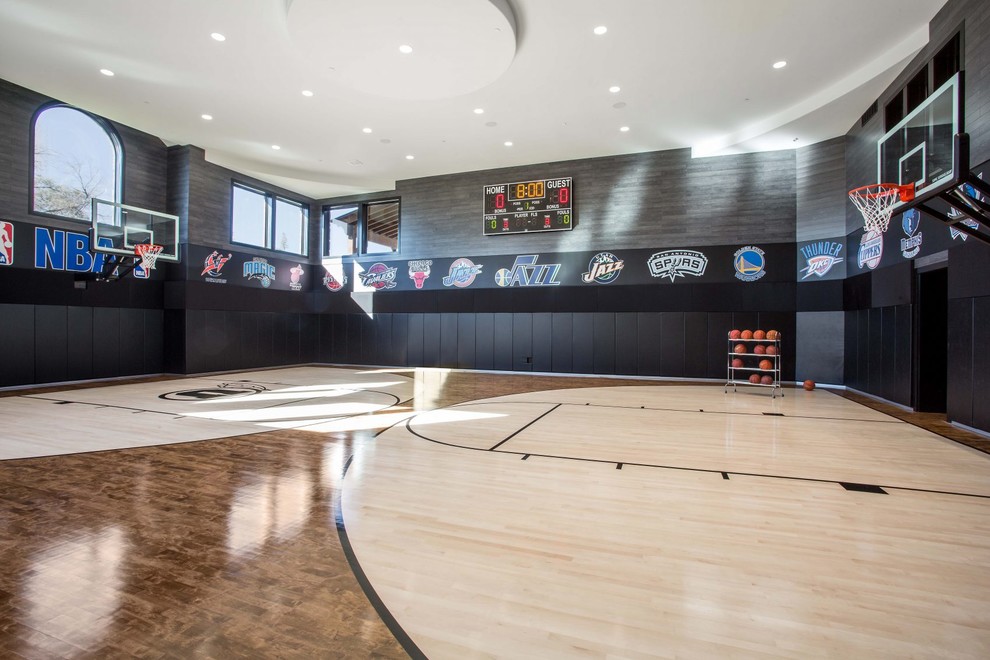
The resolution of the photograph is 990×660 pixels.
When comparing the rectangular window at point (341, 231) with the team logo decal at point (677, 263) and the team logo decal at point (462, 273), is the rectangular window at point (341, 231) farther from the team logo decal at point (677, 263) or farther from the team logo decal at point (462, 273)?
the team logo decal at point (677, 263)

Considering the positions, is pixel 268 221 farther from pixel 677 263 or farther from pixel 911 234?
pixel 911 234

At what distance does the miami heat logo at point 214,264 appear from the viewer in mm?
11477

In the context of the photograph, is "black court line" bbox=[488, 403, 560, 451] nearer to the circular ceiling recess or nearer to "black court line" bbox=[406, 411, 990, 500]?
"black court line" bbox=[406, 411, 990, 500]

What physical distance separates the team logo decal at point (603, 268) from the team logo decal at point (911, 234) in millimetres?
5173

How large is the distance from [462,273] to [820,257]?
8.19 m

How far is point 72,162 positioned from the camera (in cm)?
948

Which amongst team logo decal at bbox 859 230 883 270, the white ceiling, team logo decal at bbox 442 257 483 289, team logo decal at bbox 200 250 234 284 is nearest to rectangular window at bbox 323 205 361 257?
team logo decal at bbox 200 250 234 284

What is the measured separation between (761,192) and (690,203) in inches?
56.6

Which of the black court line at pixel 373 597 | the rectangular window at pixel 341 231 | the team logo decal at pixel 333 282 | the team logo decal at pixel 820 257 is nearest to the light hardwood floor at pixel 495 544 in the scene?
the black court line at pixel 373 597

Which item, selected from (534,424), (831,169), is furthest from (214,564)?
(831,169)

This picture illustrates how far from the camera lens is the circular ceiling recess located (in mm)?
5676

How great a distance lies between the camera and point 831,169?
9609 mm

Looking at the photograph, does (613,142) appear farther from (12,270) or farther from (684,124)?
(12,270)

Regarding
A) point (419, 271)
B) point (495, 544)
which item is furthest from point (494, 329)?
point (495, 544)
